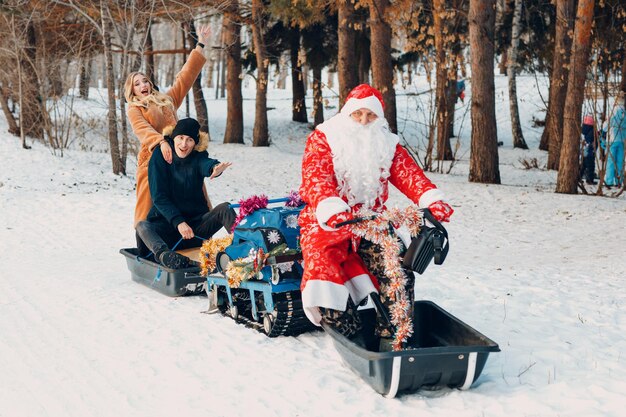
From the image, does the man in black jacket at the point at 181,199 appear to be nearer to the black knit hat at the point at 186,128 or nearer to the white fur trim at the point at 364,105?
the black knit hat at the point at 186,128

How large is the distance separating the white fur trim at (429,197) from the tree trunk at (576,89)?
369 inches

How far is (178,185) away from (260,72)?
14.9 meters

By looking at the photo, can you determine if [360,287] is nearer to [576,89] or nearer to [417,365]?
[417,365]

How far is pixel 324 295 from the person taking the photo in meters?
4.68

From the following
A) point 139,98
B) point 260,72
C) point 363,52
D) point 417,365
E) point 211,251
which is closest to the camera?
point 417,365

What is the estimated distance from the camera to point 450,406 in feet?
14.1

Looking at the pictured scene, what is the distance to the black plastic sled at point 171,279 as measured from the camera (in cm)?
686

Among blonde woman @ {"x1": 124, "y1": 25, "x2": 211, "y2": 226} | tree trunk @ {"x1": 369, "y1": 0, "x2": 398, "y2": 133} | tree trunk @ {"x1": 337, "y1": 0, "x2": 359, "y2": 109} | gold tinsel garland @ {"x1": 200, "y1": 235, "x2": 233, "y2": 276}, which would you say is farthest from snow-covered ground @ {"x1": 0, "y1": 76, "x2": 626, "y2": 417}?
tree trunk @ {"x1": 337, "y1": 0, "x2": 359, "y2": 109}

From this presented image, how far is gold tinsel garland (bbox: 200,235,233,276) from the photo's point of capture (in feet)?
21.0

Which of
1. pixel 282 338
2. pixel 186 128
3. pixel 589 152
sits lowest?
pixel 282 338

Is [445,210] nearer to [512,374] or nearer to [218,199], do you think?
[512,374]

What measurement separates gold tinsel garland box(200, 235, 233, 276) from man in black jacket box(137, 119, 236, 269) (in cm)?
37

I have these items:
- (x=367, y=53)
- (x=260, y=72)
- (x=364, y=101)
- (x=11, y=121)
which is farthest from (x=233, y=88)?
(x=364, y=101)

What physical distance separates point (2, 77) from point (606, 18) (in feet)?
53.5
